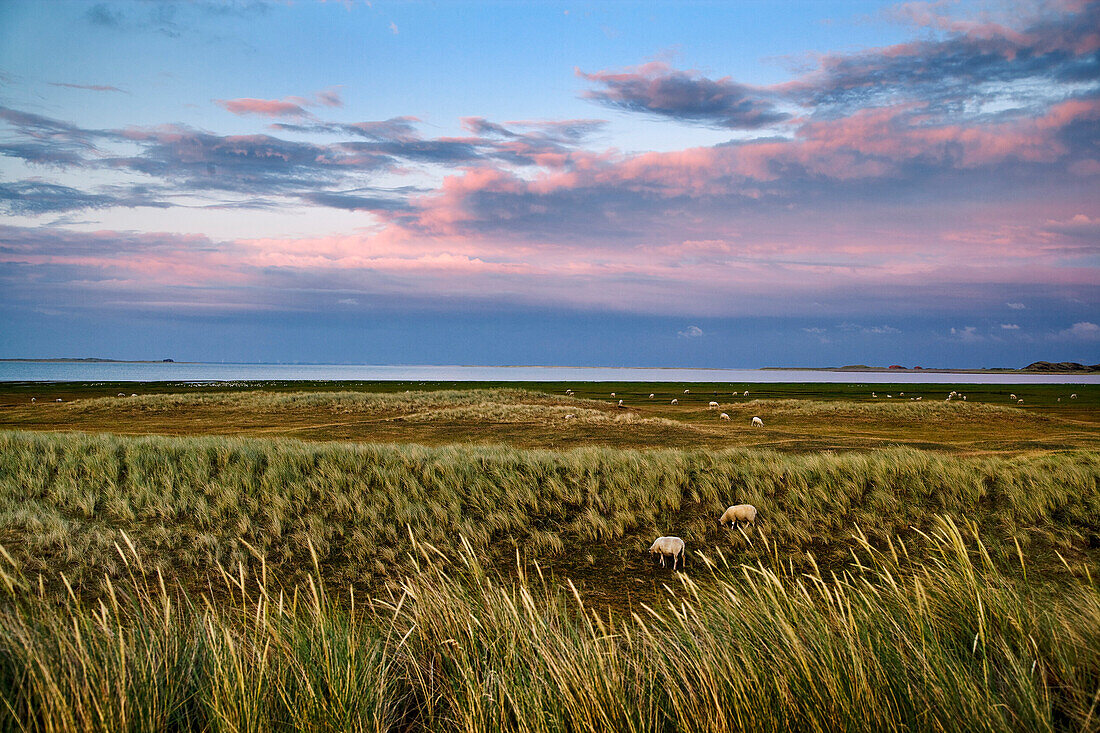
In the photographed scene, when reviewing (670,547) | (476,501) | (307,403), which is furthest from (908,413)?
(307,403)

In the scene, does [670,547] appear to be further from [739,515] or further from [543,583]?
[543,583]

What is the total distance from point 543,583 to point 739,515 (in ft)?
24.5

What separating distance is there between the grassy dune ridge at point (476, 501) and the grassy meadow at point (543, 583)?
69 mm

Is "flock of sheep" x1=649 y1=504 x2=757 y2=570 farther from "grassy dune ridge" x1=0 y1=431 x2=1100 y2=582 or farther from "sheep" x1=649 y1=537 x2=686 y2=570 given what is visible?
"grassy dune ridge" x1=0 y1=431 x2=1100 y2=582

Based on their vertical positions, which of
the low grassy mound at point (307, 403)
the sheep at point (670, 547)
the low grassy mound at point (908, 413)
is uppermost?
the low grassy mound at point (307, 403)

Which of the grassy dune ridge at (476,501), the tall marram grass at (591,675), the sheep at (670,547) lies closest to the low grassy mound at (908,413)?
the grassy dune ridge at (476,501)

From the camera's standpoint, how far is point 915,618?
364 cm

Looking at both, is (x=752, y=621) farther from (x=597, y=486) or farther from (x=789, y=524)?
(x=597, y=486)

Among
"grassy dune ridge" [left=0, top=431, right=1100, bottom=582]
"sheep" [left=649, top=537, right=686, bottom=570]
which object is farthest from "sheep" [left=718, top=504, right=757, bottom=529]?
"sheep" [left=649, top=537, right=686, bottom=570]

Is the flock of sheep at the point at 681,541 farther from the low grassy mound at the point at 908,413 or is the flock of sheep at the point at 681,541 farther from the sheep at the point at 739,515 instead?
the low grassy mound at the point at 908,413

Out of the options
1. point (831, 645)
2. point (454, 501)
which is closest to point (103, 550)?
point (454, 501)

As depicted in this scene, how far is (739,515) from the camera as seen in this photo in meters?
10.2

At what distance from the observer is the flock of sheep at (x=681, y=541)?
347 inches

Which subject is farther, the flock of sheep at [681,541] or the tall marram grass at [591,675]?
the flock of sheep at [681,541]
